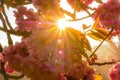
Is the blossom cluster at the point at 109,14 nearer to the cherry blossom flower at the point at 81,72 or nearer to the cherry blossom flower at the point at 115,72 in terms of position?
the cherry blossom flower at the point at 81,72

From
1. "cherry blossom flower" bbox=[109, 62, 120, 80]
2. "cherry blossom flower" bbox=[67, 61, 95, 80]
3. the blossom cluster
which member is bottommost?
"cherry blossom flower" bbox=[67, 61, 95, 80]

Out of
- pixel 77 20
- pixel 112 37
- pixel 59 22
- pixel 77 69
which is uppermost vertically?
pixel 112 37

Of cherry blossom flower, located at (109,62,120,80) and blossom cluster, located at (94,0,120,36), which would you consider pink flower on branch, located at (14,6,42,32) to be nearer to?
blossom cluster, located at (94,0,120,36)

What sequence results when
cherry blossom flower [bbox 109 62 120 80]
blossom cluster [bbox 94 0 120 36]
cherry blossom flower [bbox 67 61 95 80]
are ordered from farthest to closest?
cherry blossom flower [bbox 109 62 120 80] → blossom cluster [bbox 94 0 120 36] → cherry blossom flower [bbox 67 61 95 80]

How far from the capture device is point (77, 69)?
2.27 meters

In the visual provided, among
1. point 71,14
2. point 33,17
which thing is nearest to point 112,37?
point 71,14

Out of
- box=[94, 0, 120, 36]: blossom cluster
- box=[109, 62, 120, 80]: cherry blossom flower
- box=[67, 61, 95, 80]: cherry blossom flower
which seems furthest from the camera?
box=[109, 62, 120, 80]: cherry blossom flower

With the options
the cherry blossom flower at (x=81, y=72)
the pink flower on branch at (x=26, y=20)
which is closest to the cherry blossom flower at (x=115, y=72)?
A: the cherry blossom flower at (x=81, y=72)

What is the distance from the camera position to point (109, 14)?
7.79 ft

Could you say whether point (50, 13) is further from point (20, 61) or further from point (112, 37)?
point (112, 37)

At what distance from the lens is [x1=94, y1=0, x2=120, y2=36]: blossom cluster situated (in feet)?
7.75

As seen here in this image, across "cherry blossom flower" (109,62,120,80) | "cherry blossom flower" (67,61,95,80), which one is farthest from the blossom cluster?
"cherry blossom flower" (109,62,120,80)

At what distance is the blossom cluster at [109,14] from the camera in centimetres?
236

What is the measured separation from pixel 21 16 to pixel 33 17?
147 mm
